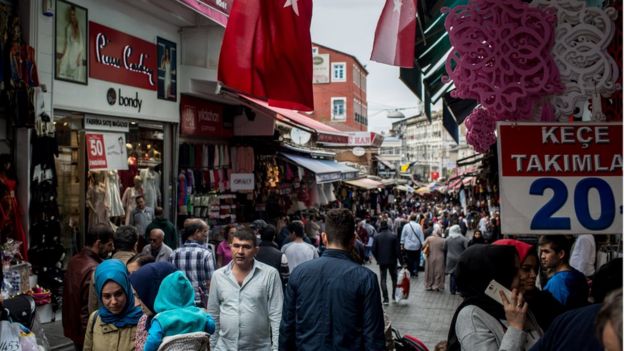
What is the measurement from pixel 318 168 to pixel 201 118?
5074 mm

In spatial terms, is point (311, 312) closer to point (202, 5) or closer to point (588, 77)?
point (588, 77)

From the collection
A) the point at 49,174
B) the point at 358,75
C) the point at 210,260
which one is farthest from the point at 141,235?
the point at 358,75

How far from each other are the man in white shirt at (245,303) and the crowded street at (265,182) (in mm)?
17

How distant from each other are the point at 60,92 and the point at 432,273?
9.64 meters

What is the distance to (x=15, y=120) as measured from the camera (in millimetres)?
9305

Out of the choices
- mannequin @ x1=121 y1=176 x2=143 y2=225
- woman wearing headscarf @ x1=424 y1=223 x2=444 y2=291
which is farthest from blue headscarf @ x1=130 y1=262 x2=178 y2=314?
woman wearing headscarf @ x1=424 y1=223 x2=444 y2=291

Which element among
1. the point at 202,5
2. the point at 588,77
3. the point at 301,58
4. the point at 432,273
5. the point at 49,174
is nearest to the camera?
the point at 588,77

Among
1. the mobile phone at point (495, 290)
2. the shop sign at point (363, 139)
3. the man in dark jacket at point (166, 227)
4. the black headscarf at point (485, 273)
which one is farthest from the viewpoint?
the shop sign at point (363, 139)

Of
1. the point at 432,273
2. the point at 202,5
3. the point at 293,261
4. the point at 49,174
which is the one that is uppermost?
the point at 202,5

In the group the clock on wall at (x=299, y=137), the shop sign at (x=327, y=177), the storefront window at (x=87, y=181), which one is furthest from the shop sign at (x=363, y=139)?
the storefront window at (x=87, y=181)

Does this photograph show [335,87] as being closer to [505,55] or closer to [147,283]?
[147,283]

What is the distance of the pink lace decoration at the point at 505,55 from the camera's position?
393 cm

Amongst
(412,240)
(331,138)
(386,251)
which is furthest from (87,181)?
(331,138)

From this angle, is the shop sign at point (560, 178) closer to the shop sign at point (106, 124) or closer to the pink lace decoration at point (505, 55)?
the pink lace decoration at point (505, 55)
